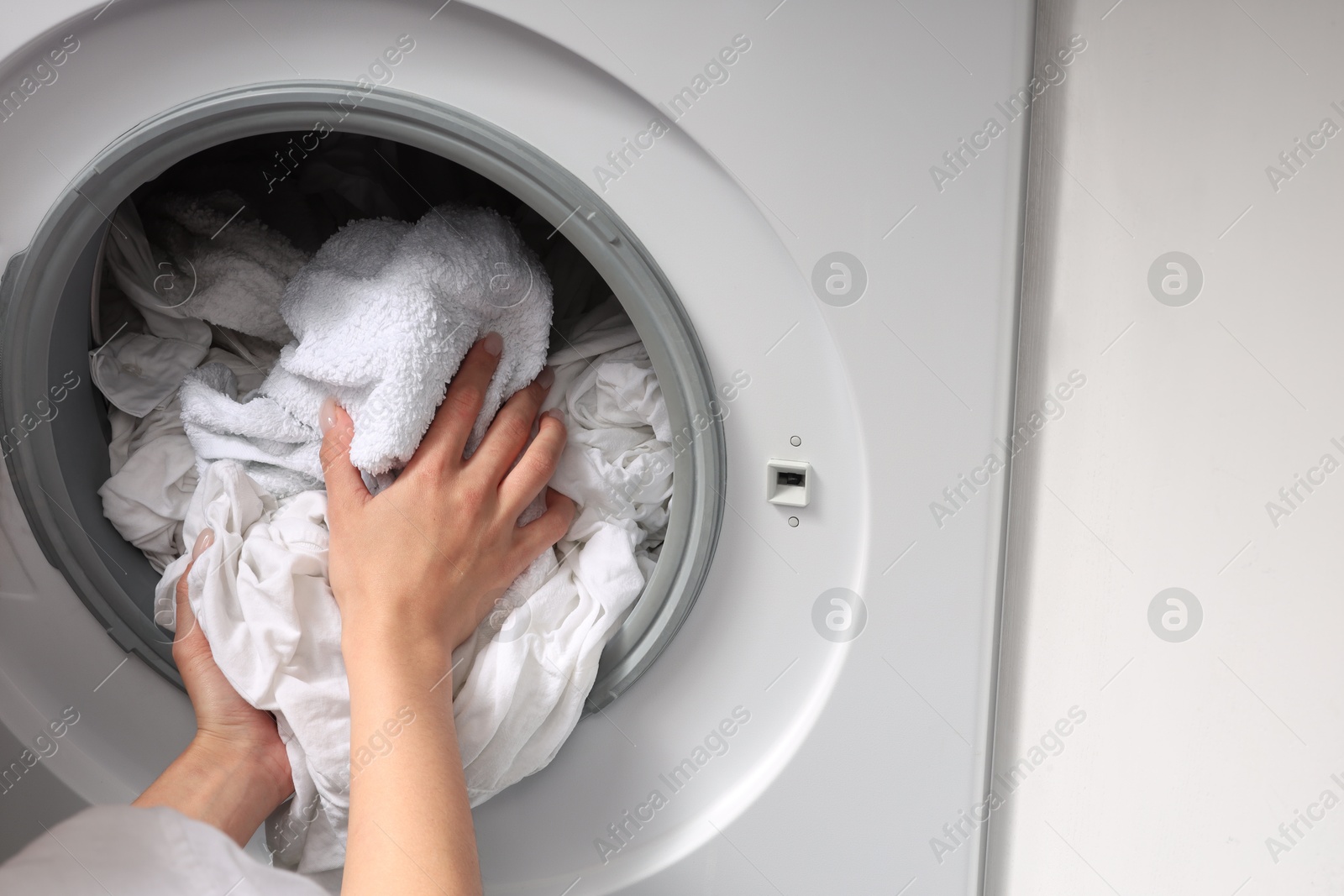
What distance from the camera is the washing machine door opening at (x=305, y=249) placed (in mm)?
554

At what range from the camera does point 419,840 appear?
531mm

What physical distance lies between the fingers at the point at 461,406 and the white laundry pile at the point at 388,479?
1 centimetres

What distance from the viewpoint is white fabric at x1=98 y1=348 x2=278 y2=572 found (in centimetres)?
73

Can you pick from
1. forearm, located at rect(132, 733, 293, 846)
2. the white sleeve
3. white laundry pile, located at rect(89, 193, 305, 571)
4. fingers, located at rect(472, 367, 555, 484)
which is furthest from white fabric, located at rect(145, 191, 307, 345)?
the white sleeve

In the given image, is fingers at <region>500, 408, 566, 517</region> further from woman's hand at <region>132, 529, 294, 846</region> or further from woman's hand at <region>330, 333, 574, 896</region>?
woman's hand at <region>132, 529, 294, 846</region>

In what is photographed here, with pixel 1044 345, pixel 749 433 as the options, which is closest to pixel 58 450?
pixel 749 433

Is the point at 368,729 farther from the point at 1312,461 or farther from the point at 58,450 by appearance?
the point at 1312,461

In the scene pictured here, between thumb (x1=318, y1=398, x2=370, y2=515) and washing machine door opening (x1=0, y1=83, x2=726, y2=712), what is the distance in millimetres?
195

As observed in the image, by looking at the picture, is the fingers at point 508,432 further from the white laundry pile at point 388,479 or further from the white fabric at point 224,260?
the white fabric at point 224,260

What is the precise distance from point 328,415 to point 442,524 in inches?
5.1

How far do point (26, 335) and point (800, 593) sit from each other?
0.57m

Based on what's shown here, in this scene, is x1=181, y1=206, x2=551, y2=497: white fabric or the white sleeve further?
x1=181, y1=206, x2=551, y2=497: white fabric

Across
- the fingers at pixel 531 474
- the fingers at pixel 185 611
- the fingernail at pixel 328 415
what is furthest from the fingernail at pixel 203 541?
the fingers at pixel 531 474

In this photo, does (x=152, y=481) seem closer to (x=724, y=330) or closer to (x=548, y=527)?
(x=548, y=527)
